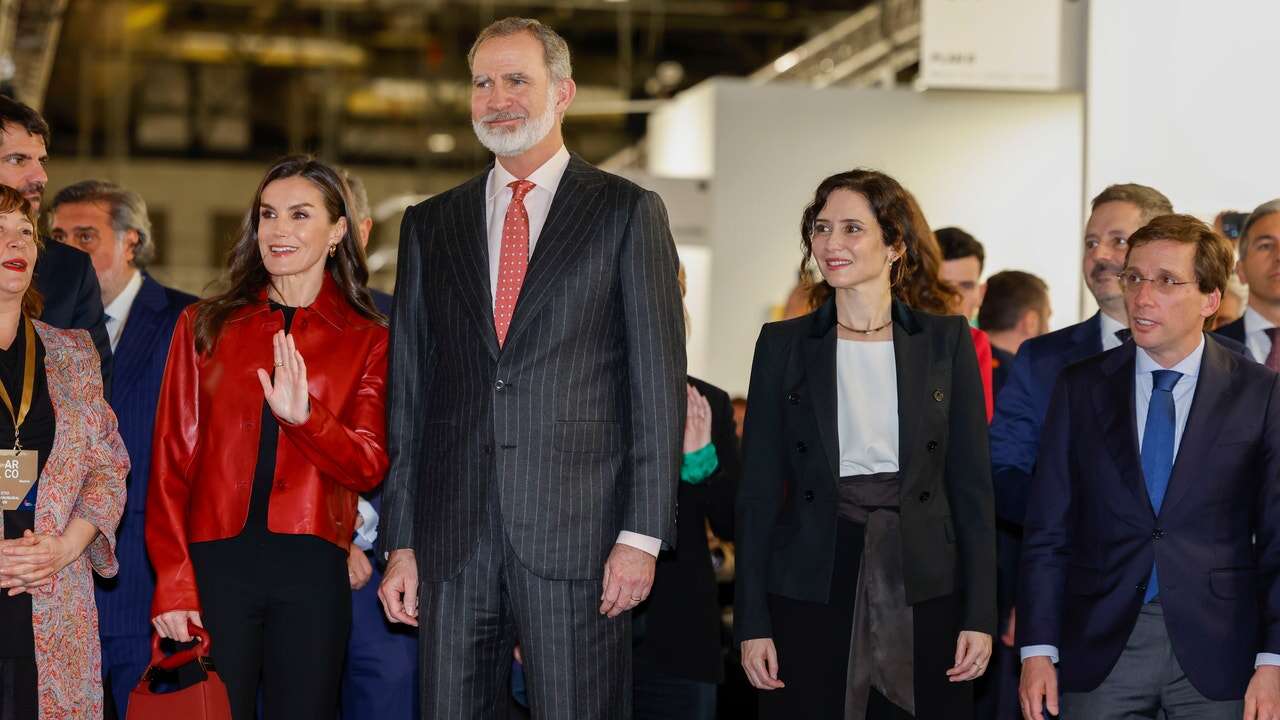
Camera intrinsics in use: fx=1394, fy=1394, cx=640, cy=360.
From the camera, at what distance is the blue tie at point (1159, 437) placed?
2992 mm

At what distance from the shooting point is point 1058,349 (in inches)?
144

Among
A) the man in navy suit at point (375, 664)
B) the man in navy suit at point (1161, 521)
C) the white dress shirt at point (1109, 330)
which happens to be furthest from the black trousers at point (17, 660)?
the white dress shirt at point (1109, 330)

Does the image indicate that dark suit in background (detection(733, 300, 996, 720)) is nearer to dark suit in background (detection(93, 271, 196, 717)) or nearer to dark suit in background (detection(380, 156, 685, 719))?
dark suit in background (detection(380, 156, 685, 719))

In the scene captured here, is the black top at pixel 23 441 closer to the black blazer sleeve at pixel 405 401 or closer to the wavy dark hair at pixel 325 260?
the wavy dark hair at pixel 325 260

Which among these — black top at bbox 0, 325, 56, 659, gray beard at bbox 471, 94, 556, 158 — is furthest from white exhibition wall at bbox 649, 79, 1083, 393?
black top at bbox 0, 325, 56, 659

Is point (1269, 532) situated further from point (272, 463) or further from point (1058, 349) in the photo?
point (272, 463)

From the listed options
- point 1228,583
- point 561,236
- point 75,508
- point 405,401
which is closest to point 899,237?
point 561,236

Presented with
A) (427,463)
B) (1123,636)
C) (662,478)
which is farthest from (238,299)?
(1123,636)

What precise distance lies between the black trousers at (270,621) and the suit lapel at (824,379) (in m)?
1.14

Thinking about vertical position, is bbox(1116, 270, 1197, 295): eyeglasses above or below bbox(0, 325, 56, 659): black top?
above

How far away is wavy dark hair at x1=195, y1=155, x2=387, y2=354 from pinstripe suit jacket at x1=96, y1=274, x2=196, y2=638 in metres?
0.64

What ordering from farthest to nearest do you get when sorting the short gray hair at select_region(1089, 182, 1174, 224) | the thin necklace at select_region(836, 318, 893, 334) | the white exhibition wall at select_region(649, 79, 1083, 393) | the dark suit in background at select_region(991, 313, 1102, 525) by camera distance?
the white exhibition wall at select_region(649, 79, 1083, 393) < the short gray hair at select_region(1089, 182, 1174, 224) < the dark suit in background at select_region(991, 313, 1102, 525) < the thin necklace at select_region(836, 318, 893, 334)

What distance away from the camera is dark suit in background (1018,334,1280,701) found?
289 cm

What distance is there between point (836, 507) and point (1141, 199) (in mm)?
1511
